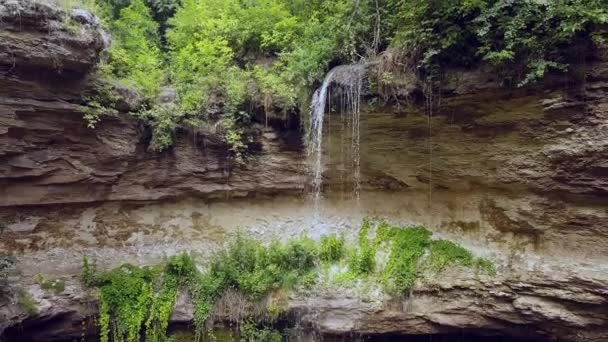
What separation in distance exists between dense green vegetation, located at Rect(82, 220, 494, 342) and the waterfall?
1659 millimetres

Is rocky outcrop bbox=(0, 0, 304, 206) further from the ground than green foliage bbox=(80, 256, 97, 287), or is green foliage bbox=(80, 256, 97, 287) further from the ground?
rocky outcrop bbox=(0, 0, 304, 206)

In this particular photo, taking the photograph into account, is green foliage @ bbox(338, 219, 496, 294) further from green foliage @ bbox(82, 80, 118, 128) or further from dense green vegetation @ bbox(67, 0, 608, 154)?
green foliage @ bbox(82, 80, 118, 128)

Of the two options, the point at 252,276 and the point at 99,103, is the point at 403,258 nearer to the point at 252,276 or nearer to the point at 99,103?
the point at 252,276

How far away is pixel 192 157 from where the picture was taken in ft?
28.8

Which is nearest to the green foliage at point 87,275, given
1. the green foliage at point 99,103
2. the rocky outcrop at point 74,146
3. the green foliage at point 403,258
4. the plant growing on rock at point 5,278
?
the plant growing on rock at point 5,278

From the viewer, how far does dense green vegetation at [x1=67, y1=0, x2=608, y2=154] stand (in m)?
6.42

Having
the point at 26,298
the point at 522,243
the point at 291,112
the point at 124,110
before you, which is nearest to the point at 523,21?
the point at 522,243

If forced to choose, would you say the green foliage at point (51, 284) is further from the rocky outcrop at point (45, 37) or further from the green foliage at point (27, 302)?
the rocky outcrop at point (45, 37)

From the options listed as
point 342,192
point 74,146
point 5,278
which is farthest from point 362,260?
point 5,278

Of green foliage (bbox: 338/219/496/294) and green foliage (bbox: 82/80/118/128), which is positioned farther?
green foliage (bbox: 82/80/118/128)

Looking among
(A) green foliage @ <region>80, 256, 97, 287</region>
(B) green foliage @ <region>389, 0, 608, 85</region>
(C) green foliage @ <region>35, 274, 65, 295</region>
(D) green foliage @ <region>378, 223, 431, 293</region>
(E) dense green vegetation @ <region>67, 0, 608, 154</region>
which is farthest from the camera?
(A) green foliage @ <region>80, 256, 97, 287</region>

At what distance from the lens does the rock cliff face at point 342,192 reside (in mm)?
6539

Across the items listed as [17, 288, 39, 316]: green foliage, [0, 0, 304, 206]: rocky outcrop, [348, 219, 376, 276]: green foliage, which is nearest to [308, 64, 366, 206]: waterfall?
[0, 0, 304, 206]: rocky outcrop

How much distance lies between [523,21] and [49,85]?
6948 mm
